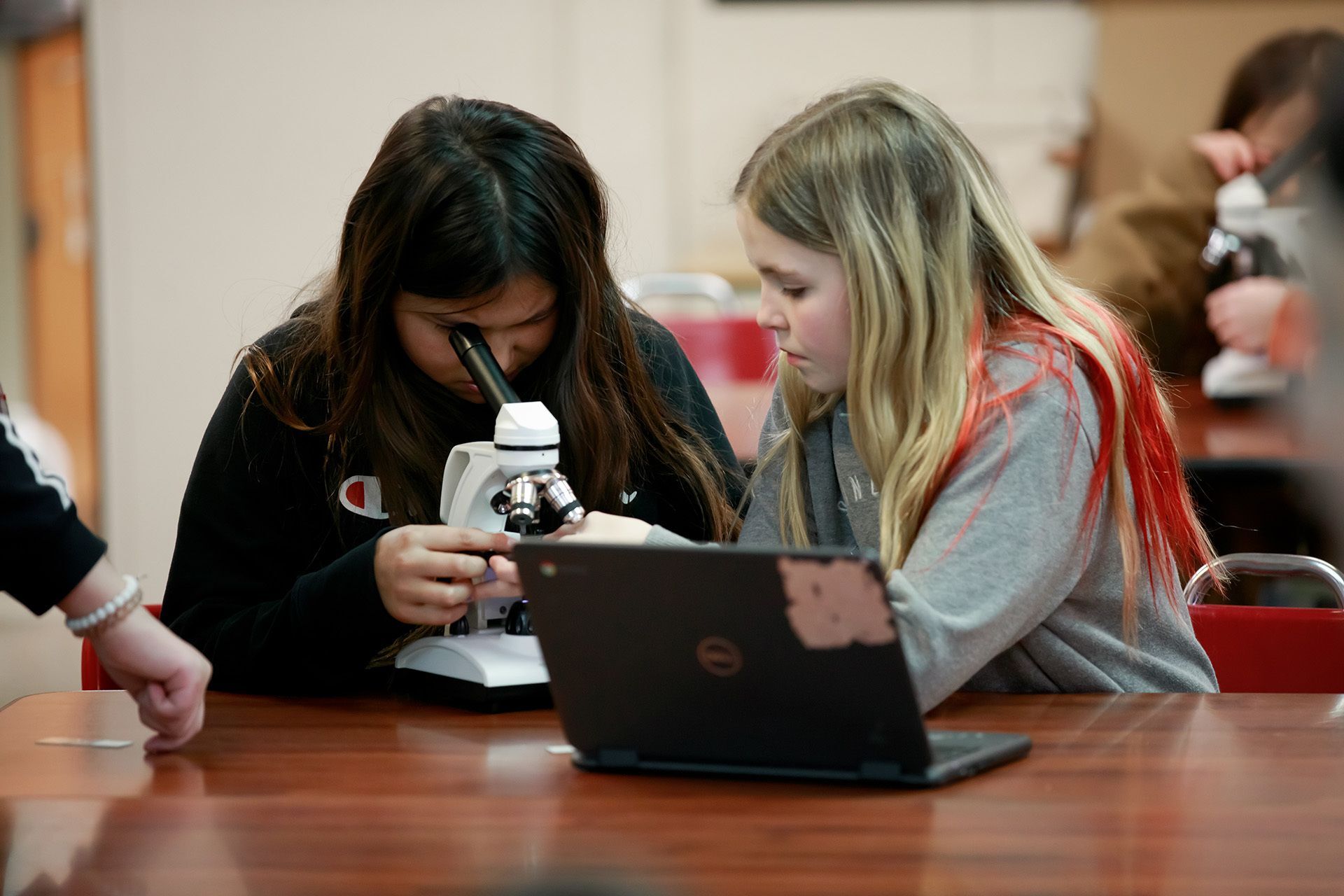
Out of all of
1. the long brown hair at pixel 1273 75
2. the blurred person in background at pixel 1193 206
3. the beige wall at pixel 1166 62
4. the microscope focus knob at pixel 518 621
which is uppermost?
the beige wall at pixel 1166 62

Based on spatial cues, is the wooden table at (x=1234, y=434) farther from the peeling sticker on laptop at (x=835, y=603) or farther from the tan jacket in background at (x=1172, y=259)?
the peeling sticker on laptop at (x=835, y=603)

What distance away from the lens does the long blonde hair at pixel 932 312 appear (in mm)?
1284

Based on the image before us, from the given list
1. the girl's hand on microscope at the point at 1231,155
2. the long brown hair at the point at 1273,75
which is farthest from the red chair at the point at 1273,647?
the long brown hair at the point at 1273,75

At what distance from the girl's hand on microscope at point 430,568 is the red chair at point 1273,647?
2.55 feet

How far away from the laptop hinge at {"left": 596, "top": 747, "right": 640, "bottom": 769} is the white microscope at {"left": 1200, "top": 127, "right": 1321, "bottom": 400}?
7.14 ft

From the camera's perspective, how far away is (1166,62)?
4.69 metres

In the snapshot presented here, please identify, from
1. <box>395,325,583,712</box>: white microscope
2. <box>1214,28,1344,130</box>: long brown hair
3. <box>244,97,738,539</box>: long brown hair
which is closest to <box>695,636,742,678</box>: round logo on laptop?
<box>395,325,583,712</box>: white microscope

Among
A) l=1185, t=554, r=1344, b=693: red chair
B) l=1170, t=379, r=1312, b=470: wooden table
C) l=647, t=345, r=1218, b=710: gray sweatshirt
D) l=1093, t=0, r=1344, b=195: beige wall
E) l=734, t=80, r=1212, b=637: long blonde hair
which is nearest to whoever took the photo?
l=647, t=345, r=1218, b=710: gray sweatshirt

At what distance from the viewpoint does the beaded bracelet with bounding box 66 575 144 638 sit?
104cm

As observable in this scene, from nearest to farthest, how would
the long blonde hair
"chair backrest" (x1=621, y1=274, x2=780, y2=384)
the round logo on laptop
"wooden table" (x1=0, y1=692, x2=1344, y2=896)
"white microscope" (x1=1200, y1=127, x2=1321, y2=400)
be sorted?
"wooden table" (x1=0, y1=692, x2=1344, y2=896), the round logo on laptop, the long blonde hair, "white microscope" (x1=1200, y1=127, x2=1321, y2=400), "chair backrest" (x1=621, y1=274, x2=780, y2=384)

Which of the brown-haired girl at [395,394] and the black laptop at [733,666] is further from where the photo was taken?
the brown-haired girl at [395,394]

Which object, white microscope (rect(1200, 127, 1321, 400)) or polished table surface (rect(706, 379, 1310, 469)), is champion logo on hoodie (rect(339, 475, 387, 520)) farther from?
white microscope (rect(1200, 127, 1321, 400))

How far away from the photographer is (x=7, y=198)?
5.85 meters

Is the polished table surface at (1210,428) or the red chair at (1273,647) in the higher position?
the polished table surface at (1210,428)
